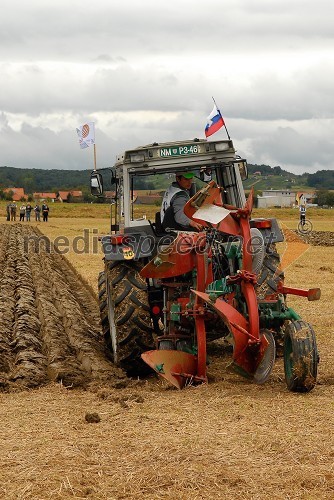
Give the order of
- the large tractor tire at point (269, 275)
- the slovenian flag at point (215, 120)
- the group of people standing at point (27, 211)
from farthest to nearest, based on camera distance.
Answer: the group of people standing at point (27, 211) → the slovenian flag at point (215, 120) → the large tractor tire at point (269, 275)

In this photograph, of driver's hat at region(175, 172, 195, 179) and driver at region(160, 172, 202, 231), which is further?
driver's hat at region(175, 172, 195, 179)

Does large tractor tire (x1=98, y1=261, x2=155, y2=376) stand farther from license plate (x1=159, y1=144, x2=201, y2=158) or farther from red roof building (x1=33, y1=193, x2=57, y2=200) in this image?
red roof building (x1=33, y1=193, x2=57, y2=200)

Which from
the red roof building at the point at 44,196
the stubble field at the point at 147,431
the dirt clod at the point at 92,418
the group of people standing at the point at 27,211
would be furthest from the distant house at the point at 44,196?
the dirt clod at the point at 92,418

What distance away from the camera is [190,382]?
22.3ft

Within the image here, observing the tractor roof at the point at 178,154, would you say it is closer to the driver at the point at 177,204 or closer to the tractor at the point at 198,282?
the tractor at the point at 198,282

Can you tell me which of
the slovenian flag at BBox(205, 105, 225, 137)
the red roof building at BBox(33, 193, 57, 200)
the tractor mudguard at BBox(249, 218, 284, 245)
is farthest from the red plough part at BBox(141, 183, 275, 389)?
the red roof building at BBox(33, 193, 57, 200)

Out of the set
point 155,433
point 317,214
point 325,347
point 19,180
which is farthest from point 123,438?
point 19,180

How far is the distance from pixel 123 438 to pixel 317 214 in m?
62.9

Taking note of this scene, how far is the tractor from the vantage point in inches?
253

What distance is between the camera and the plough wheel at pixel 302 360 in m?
6.32

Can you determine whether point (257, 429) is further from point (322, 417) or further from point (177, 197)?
point (177, 197)

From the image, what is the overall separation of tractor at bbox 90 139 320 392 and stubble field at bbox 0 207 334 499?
0.28 metres

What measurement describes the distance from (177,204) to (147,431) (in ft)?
10.2

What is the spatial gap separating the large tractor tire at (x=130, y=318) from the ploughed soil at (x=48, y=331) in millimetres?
198
